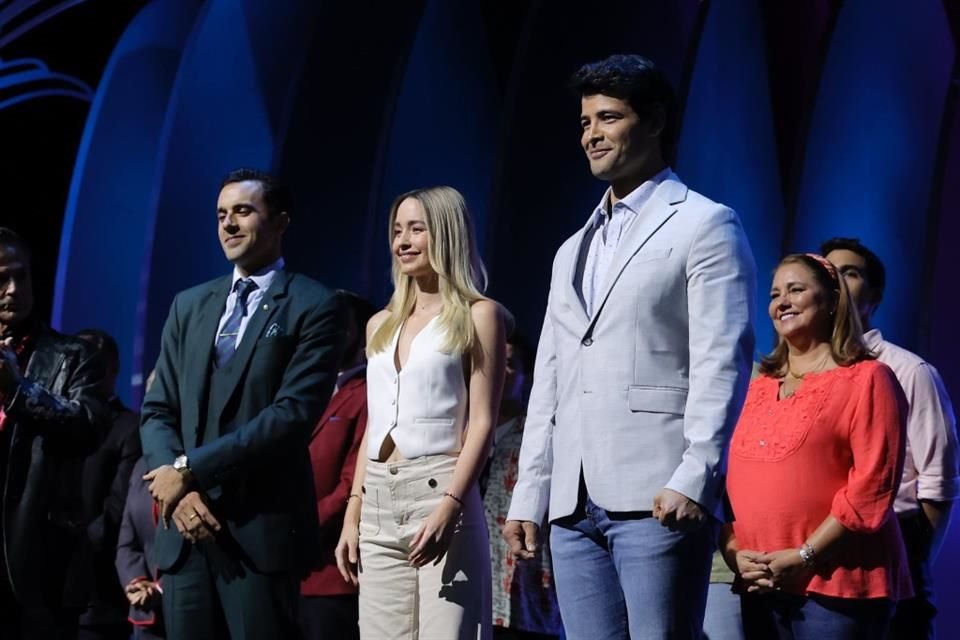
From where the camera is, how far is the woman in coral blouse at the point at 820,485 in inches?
130

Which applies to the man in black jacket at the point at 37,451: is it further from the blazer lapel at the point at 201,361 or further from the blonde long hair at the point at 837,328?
the blonde long hair at the point at 837,328

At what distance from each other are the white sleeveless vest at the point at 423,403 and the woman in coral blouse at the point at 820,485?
0.75 meters

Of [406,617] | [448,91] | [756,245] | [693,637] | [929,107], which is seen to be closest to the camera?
[693,637]

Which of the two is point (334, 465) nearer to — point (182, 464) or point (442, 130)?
point (182, 464)

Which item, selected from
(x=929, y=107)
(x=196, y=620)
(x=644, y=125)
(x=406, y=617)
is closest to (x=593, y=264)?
(x=644, y=125)

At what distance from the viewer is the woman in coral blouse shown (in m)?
3.29

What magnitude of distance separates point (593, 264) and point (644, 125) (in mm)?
318

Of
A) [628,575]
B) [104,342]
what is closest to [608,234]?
[628,575]

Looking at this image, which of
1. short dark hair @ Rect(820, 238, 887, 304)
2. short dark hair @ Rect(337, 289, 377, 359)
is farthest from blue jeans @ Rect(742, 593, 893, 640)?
short dark hair @ Rect(337, 289, 377, 359)

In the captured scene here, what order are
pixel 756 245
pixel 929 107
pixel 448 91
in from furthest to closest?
pixel 448 91 → pixel 756 245 → pixel 929 107

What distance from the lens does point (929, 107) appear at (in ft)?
18.1

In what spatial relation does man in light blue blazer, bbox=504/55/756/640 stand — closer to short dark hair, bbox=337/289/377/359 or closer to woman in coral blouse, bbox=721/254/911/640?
woman in coral blouse, bbox=721/254/911/640

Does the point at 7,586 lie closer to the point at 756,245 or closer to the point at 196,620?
the point at 196,620

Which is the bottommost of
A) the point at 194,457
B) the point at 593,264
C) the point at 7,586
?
the point at 7,586
